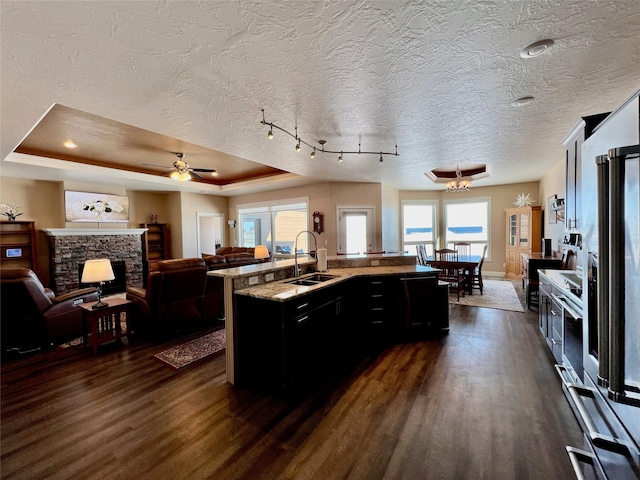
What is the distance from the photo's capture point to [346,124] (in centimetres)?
312

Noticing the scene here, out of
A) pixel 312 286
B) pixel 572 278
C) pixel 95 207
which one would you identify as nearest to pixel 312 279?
pixel 312 286

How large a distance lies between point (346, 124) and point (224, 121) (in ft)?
4.51

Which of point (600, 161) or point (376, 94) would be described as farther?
point (376, 94)

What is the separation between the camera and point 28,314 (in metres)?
3.28

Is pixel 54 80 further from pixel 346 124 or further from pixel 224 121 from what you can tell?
pixel 346 124

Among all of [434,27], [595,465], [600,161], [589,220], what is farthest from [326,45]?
[595,465]

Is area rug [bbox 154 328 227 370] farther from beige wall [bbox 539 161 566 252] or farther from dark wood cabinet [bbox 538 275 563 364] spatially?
beige wall [bbox 539 161 566 252]

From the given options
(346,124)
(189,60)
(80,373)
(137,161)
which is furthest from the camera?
(137,161)

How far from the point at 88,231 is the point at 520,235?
10755 mm

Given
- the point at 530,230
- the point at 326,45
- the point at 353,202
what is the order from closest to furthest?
1. the point at 326,45
2. the point at 530,230
3. the point at 353,202

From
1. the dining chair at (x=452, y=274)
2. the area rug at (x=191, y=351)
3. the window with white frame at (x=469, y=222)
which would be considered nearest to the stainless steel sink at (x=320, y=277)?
the area rug at (x=191, y=351)

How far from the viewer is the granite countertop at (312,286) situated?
242 cm

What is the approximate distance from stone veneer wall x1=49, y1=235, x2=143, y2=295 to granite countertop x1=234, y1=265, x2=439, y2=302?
19.6 ft

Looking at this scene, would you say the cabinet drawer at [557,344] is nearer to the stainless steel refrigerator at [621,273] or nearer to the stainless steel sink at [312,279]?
the stainless steel refrigerator at [621,273]
